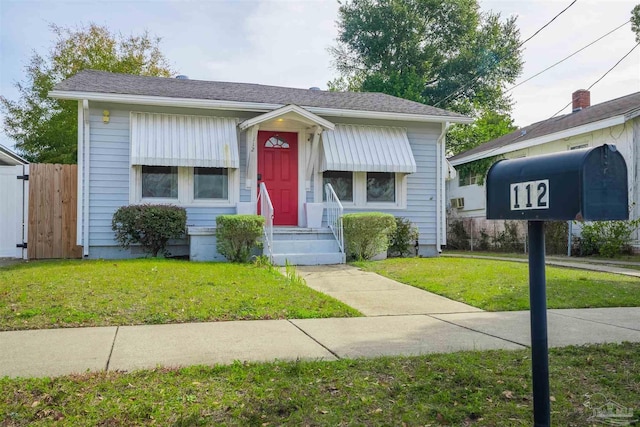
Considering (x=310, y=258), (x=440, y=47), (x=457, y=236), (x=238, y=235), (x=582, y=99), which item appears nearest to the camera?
A: (x=238, y=235)

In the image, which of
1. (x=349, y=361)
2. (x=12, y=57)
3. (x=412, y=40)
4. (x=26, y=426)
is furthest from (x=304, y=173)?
(x=412, y=40)

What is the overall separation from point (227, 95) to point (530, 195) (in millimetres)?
10569

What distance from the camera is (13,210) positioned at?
35.4 feet

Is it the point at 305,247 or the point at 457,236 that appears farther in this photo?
the point at 457,236

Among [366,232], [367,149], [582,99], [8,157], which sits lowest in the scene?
[366,232]

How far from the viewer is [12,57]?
21.9 meters

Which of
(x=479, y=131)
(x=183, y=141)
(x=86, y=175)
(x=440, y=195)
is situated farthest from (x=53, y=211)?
(x=479, y=131)

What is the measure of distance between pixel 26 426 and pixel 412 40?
30419 millimetres

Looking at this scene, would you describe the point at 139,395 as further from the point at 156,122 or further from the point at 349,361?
the point at 156,122

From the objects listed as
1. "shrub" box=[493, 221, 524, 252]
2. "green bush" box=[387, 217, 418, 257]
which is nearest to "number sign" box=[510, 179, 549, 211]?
"green bush" box=[387, 217, 418, 257]

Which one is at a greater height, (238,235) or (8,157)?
(8,157)

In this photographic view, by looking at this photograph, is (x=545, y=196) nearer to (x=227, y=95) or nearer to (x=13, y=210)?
(x=227, y=95)

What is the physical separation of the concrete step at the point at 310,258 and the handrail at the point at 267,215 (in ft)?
0.81

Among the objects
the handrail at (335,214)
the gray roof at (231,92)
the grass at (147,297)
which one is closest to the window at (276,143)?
the gray roof at (231,92)
